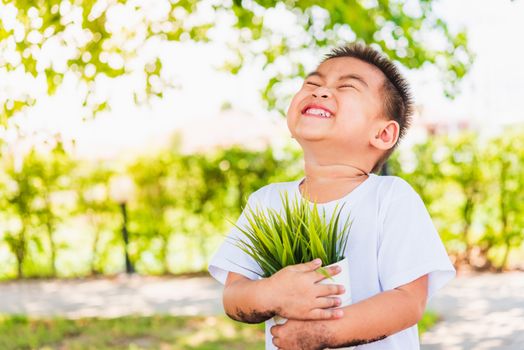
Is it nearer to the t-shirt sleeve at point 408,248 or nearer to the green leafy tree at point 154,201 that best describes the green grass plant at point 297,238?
the t-shirt sleeve at point 408,248

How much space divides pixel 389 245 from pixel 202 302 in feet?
17.8

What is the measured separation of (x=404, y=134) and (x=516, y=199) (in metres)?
6.46

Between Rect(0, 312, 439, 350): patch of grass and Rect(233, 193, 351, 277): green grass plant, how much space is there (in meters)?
3.45

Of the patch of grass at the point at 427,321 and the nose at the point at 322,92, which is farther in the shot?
the patch of grass at the point at 427,321

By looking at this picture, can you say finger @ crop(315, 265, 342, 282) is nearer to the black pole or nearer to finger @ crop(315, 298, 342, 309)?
finger @ crop(315, 298, 342, 309)

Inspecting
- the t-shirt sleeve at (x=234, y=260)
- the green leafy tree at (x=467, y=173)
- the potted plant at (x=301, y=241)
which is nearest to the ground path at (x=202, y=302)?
the green leafy tree at (x=467, y=173)

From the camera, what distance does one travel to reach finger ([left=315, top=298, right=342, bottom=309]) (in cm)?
162

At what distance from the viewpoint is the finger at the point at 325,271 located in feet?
5.34

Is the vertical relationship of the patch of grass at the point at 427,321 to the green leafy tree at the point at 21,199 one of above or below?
below

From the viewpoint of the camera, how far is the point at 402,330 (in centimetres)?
177

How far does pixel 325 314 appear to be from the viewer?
1.62 metres

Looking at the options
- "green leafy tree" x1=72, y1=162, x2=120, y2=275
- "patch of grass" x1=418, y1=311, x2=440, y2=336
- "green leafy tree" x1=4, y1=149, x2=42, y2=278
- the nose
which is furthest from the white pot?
"green leafy tree" x1=4, y1=149, x2=42, y2=278

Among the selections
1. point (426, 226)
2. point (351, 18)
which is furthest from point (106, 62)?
point (426, 226)

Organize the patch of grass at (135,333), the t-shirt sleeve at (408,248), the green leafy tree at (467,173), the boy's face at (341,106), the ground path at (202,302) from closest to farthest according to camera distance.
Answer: the t-shirt sleeve at (408,248) < the boy's face at (341,106) < the ground path at (202,302) < the patch of grass at (135,333) < the green leafy tree at (467,173)
